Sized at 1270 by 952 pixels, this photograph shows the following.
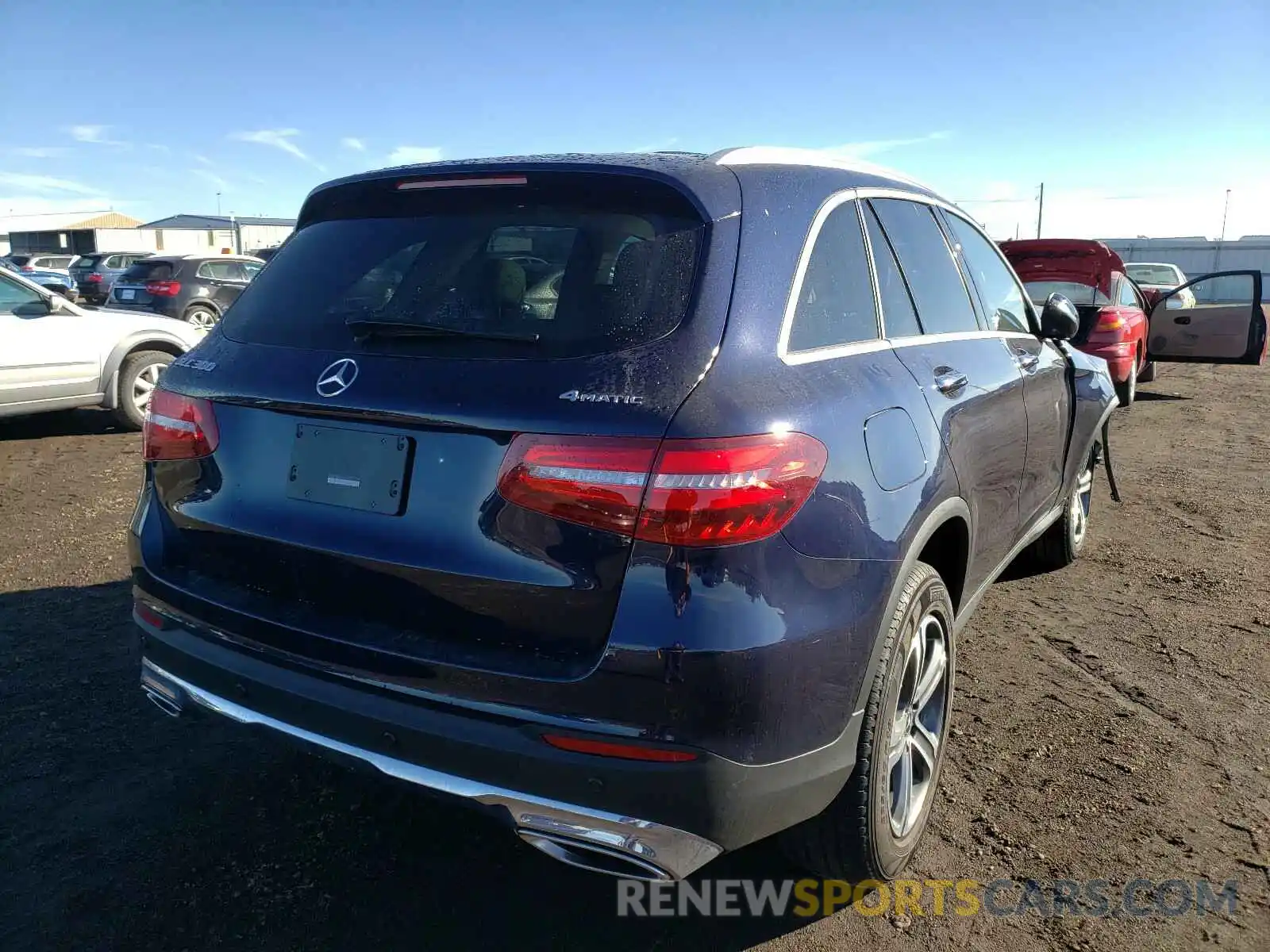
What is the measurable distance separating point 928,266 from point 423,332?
177cm

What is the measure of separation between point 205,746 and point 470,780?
5.29ft

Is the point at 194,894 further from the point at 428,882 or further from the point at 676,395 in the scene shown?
the point at 676,395

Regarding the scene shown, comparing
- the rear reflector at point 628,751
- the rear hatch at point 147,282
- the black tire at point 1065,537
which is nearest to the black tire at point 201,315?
the rear hatch at point 147,282

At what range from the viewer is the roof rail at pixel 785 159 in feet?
7.73

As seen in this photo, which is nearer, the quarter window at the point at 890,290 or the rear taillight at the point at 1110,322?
the quarter window at the point at 890,290

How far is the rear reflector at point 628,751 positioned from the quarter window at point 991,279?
237cm

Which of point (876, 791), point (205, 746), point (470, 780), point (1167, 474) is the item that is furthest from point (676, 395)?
point (1167, 474)

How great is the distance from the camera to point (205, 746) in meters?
3.10

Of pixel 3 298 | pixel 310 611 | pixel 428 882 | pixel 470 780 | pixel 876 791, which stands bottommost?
pixel 428 882

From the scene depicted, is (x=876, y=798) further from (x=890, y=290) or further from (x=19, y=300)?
(x=19, y=300)

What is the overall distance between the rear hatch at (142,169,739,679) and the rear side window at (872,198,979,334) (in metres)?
1.02

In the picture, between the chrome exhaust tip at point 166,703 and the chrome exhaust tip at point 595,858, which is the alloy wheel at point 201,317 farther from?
the chrome exhaust tip at point 595,858

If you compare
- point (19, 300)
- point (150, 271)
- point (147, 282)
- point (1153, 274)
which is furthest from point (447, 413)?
point (1153, 274)

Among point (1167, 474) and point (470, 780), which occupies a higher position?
point (470, 780)
